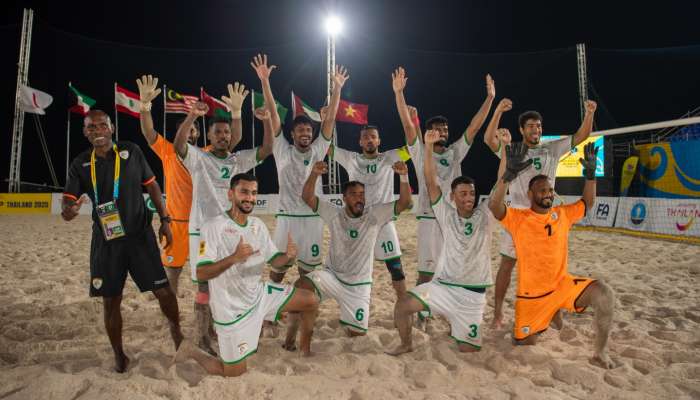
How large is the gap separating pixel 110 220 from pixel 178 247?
1.12 meters

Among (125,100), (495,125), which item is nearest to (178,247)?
(495,125)

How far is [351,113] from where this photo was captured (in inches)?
746

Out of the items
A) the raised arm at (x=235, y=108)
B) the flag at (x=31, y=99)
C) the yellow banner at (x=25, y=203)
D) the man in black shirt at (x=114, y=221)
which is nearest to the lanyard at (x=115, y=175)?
the man in black shirt at (x=114, y=221)

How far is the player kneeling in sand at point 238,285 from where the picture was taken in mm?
3207

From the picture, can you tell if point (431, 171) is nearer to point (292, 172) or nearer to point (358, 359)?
point (292, 172)

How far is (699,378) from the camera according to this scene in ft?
10.5

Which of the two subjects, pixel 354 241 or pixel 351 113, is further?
pixel 351 113

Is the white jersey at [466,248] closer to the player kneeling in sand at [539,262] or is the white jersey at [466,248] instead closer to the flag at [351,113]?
the player kneeling in sand at [539,262]

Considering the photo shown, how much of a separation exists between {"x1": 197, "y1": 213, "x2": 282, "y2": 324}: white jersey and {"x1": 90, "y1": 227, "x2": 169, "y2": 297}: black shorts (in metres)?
0.55

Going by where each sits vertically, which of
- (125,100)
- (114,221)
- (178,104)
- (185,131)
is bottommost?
(114,221)

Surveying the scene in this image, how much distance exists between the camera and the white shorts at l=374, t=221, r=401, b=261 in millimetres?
4758

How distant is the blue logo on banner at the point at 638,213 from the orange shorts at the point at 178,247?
42.3ft

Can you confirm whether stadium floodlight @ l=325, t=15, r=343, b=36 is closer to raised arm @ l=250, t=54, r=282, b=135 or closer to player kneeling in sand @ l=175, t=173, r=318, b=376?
raised arm @ l=250, t=54, r=282, b=135

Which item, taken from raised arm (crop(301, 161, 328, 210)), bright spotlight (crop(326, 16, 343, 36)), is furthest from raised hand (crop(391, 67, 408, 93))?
bright spotlight (crop(326, 16, 343, 36))
